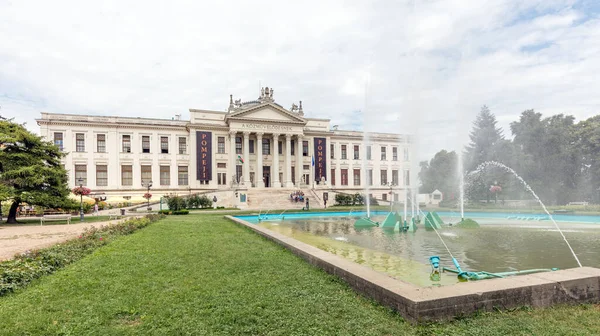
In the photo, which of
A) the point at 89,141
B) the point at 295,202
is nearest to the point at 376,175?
the point at 295,202

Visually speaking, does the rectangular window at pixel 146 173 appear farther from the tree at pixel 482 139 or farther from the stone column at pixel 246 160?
the tree at pixel 482 139

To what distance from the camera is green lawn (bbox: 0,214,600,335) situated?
12.6ft

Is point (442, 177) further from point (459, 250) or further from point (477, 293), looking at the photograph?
point (477, 293)

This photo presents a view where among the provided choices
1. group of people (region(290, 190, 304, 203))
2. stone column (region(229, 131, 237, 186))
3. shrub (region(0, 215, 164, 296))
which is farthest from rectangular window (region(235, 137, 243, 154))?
shrub (region(0, 215, 164, 296))

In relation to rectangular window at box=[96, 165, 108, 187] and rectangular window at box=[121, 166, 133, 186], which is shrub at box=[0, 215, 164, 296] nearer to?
rectangular window at box=[121, 166, 133, 186]

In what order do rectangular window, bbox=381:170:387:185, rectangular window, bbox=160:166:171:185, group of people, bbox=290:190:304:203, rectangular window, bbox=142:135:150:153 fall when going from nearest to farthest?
group of people, bbox=290:190:304:203
rectangular window, bbox=142:135:150:153
rectangular window, bbox=160:166:171:185
rectangular window, bbox=381:170:387:185

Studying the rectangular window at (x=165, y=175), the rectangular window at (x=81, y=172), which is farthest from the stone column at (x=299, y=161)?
the rectangular window at (x=81, y=172)

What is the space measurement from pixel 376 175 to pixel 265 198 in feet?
73.9

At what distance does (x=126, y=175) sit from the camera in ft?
137

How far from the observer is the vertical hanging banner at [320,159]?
47.4 metres

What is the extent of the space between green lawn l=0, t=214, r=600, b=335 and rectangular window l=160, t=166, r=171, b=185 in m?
37.6

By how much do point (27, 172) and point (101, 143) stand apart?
77.5 ft

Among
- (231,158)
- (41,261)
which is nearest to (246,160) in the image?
(231,158)

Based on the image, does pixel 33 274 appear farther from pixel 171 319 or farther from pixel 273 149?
pixel 273 149
